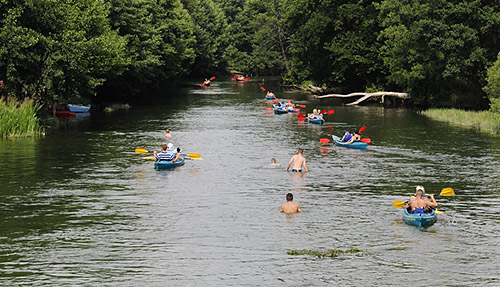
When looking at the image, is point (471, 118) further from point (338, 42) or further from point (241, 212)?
point (241, 212)

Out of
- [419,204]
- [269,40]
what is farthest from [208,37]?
[419,204]

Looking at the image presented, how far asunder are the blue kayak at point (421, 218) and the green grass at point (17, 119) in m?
33.3

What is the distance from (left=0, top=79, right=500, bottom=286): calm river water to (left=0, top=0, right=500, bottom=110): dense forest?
6.12 meters

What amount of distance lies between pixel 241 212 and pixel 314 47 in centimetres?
6787

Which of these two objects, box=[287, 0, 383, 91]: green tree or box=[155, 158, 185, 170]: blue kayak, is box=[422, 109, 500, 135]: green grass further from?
box=[155, 158, 185, 170]: blue kayak

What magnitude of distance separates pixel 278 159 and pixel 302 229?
1660 centimetres

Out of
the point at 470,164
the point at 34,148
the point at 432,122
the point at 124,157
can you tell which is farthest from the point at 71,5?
the point at 470,164

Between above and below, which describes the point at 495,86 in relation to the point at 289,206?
above

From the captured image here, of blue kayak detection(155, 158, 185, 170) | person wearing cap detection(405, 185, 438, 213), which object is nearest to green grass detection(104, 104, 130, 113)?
blue kayak detection(155, 158, 185, 170)

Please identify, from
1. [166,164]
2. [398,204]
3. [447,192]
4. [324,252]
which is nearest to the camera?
[324,252]

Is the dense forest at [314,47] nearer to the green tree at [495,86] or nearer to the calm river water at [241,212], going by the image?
the green tree at [495,86]

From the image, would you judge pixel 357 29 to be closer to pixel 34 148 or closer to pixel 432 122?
pixel 432 122

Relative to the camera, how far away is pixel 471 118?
61250 mm

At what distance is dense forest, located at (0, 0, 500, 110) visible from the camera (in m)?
55.2
